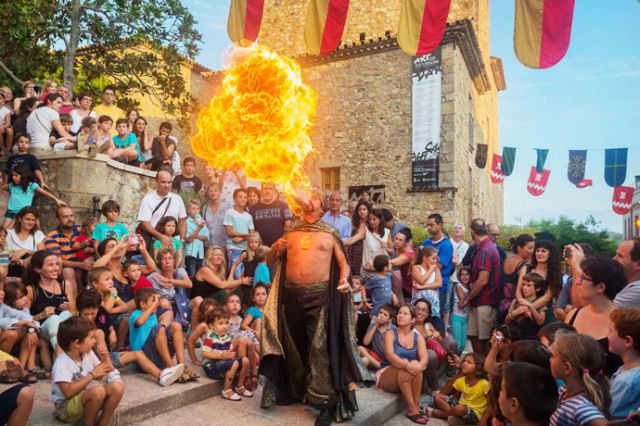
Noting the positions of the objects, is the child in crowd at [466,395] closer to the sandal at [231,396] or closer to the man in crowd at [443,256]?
the man in crowd at [443,256]

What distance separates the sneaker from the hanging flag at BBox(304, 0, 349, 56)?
6.86 meters

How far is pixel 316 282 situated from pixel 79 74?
40.8 feet

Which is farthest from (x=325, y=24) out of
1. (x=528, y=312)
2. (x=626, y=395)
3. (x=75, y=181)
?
(x=626, y=395)

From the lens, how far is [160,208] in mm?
7074

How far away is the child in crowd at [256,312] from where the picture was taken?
5.72 metres

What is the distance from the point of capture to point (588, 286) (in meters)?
3.73

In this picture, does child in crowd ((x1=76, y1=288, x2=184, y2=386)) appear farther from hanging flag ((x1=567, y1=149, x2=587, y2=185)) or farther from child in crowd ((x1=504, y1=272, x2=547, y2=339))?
hanging flag ((x1=567, y1=149, x2=587, y2=185))

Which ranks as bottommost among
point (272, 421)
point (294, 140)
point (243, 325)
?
point (272, 421)

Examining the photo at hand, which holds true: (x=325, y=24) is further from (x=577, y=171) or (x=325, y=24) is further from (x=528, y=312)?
(x=577, y=171)

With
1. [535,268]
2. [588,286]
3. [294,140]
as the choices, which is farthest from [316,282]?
[535,268]

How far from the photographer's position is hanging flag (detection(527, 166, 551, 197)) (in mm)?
18500

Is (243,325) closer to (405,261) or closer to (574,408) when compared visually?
(405,261)

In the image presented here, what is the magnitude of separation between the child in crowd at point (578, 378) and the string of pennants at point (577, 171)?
1535 centimetres

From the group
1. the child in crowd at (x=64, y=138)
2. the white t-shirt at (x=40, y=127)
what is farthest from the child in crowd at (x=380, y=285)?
the white t-shirt at (x=40, y=127)
